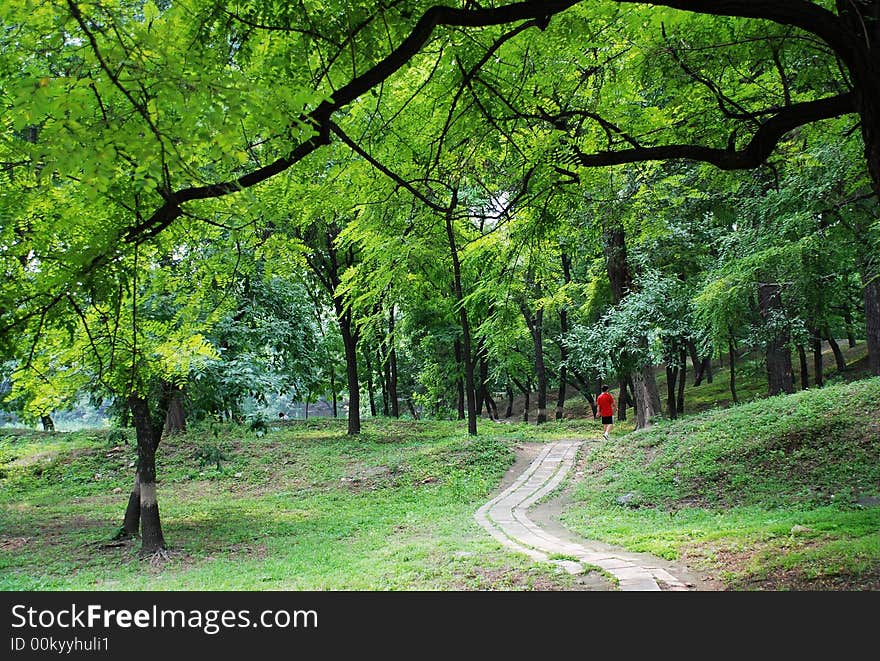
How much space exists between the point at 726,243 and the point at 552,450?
6948 millimetres

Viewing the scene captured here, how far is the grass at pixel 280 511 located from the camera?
7305mm

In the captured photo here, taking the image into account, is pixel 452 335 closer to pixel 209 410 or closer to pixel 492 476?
pixel 492 476

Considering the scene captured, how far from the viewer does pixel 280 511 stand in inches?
523

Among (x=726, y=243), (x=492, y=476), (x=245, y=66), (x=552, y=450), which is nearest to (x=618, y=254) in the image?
(x=726, y=243)

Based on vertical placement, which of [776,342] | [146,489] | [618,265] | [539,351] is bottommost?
[146,489]

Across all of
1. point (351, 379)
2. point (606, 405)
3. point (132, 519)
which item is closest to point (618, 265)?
point (606, 405)

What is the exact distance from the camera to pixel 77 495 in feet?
53.0

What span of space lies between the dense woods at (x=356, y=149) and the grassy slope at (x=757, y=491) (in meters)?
2.27

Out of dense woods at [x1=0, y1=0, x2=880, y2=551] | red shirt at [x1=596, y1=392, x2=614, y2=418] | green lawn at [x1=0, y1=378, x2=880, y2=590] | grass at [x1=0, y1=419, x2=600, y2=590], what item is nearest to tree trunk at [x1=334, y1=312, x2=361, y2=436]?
grass at [x1=0, y1=419, x2=600, y2=590]

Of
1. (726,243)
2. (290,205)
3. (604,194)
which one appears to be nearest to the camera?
(290,205)

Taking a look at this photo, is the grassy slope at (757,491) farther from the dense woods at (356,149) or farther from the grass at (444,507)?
the dense woods at (356,149)

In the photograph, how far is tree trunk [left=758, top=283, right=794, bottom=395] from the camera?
15.0 metres

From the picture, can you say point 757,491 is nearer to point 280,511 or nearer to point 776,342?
point 776,342

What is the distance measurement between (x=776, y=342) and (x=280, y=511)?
1262cm
